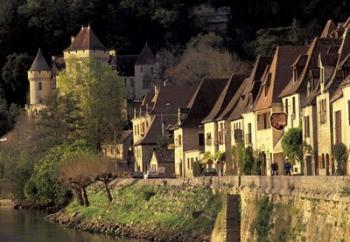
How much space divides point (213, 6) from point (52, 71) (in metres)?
29.5

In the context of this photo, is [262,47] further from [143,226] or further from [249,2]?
[143,226]

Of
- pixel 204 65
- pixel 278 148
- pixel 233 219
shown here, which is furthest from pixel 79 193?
pixel 204 65

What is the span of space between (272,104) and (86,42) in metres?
97.5

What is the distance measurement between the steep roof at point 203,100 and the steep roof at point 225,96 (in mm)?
2541

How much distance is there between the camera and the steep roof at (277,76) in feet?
235

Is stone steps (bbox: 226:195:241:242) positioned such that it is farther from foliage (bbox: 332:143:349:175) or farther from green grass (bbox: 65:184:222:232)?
foliage (bbox: 332:143:349:175)

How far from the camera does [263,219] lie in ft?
160

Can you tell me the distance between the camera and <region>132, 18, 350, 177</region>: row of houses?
5969 centimetres

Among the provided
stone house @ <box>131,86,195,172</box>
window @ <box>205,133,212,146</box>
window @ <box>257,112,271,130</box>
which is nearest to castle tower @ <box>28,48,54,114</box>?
stone house @ <box>131,86,195,172</box>

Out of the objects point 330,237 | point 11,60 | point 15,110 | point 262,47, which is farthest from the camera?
point 11,60

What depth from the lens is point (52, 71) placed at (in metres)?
172

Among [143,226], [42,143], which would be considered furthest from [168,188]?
[42,143]

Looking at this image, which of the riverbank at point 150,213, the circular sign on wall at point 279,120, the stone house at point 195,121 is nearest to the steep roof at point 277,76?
the circular sign on wall at point 279,120

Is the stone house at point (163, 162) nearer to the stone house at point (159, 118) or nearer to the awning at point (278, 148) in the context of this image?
the stone house at point (159, 118)
